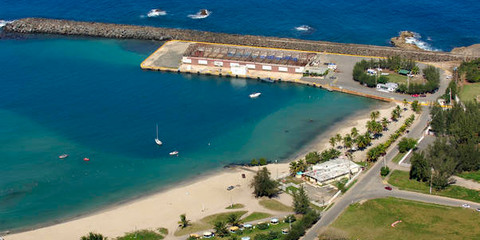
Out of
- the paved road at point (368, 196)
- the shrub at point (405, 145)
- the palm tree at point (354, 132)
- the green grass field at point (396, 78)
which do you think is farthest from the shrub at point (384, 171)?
the green grass field at point (396, 78)

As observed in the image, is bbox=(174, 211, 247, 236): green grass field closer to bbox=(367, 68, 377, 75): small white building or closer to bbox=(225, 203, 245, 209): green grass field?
bbox=(225, 203, 245, 209): green grass field

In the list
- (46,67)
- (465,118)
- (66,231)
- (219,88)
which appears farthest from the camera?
(46,67)

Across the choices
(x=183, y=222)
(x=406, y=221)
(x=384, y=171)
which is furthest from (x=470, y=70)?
(x=183, y=222)

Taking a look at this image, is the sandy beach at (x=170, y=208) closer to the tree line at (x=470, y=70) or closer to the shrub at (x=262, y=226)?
the shrub at (x=262, y=226)

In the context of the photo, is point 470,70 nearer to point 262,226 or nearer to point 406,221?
point 406,221

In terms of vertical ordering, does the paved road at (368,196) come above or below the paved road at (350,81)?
below

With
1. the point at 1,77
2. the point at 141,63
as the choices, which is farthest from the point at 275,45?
the point at 1,77

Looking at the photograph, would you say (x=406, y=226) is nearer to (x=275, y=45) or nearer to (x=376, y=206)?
(x=376, y=206)
